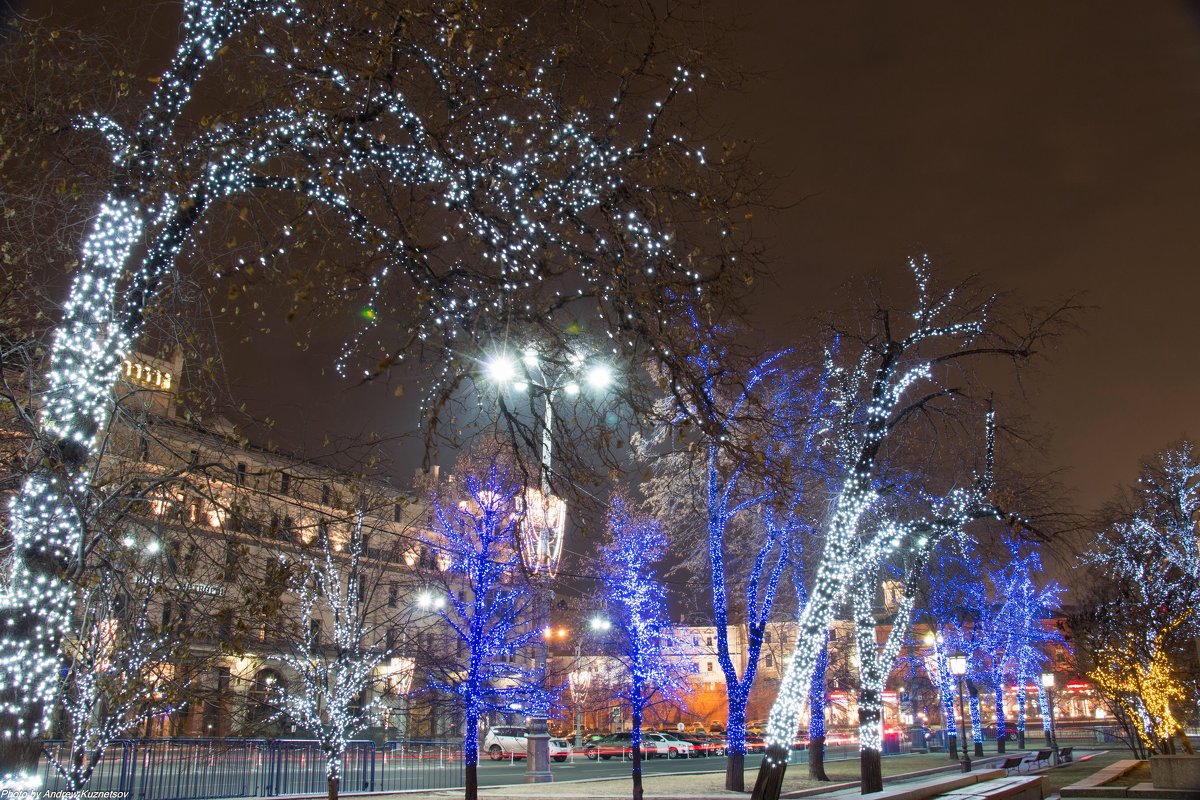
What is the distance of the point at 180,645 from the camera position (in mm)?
9734

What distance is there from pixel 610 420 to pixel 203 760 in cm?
1384

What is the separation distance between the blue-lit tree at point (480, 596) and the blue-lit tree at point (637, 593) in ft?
7.59

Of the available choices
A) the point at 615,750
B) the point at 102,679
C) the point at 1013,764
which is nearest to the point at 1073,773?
the point at 1013,764

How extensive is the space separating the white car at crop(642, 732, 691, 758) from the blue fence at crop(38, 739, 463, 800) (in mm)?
23683

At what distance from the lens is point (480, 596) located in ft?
63.4

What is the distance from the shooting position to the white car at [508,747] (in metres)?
41.0

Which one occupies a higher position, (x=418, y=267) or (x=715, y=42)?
(x=715, y=42)

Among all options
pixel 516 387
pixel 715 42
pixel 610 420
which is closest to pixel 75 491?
pixel 516 387

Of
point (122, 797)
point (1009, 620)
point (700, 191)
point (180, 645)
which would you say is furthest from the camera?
point (1009, 620)

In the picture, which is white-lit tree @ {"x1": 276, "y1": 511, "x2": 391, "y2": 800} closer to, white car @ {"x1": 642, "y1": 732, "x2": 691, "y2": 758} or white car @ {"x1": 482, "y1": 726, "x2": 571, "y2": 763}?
white car @ {"x1": 482, "y1": 726, "x2": 571, "y2": 763}

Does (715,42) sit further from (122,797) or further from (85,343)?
(122,797)

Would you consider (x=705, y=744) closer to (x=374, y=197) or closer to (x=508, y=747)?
(x=508, y=747)

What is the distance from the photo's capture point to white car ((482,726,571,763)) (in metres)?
41.0

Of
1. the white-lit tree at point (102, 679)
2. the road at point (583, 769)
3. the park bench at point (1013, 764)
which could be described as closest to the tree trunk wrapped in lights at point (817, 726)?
the park bench at point (1013, 764)
